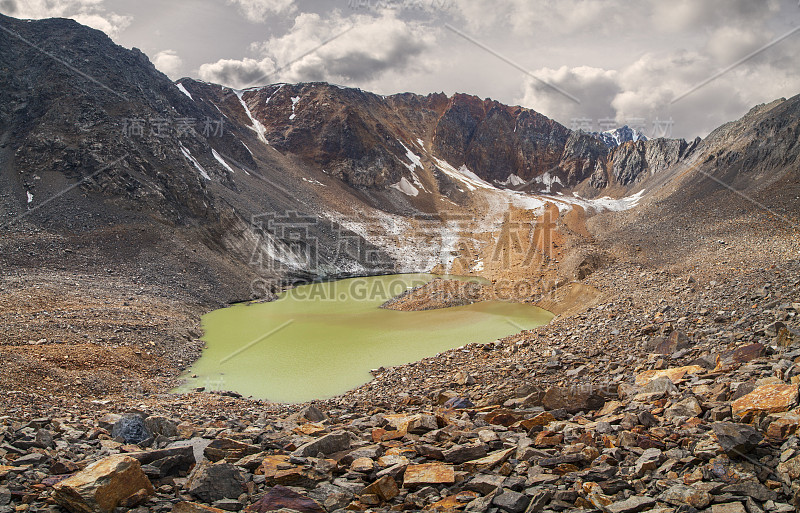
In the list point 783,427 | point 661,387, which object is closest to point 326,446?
point 783,427

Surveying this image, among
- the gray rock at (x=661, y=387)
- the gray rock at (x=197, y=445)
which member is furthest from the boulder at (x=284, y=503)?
the gray rock at (x=661, y=387)

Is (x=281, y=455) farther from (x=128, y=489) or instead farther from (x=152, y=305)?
(x=152, y=305)

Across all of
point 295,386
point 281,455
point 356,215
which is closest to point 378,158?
point 356,215

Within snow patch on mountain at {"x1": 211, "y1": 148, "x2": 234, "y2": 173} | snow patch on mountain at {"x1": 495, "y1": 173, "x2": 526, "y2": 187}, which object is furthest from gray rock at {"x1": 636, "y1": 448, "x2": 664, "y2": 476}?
snow patch on mountain at {"x1": 495, "y1": 173, "x2": 526, "y2": 187}

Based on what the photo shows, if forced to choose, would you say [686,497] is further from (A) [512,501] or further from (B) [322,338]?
(B) [322,338]

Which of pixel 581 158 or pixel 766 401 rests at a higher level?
pixel 581 158

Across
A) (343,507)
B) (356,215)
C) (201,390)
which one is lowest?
(201,390)
